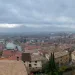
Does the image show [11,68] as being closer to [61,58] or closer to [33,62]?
[33,62]

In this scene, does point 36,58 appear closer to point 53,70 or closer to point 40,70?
point 40,70

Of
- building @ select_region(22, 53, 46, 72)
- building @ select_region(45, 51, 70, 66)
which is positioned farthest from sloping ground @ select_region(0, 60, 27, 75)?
building @ select_region(45, 51, 70, 66)

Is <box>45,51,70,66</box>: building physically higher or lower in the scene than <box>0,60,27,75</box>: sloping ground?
lower

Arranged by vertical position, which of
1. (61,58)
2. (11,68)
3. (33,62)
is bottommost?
(61,58)

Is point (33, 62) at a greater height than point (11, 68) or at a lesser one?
lesser

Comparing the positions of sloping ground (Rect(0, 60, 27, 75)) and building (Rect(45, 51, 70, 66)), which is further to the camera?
building (Rect(45, 51, 70, 66))

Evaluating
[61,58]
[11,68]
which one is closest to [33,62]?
[61,58]

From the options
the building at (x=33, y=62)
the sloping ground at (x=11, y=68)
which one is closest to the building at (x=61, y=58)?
the building at (x=33, y=62)

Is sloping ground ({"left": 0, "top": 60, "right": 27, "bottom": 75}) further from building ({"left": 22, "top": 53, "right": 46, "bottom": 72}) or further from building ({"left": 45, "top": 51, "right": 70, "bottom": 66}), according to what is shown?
building ({"left": 45, "top": 51, "right": 70, "bottom": 66})

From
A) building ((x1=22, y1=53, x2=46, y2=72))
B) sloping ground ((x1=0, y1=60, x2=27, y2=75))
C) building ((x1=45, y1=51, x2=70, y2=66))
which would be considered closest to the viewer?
sloping ground ((x1=0, y1=60, x2=27, y2=75))

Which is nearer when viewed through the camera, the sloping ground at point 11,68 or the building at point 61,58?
the sloping ground at point 11,68

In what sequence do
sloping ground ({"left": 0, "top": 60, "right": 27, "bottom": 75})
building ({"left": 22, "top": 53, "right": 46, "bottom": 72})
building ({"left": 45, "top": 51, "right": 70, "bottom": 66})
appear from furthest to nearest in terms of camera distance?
building ({"left": 45, "top": 51, "right": 70, "bottom": 66}) → building ({"left": 22, "top": 53, "right": 46, "bottom": 72}) → sloping ground ({"left": 0, "top": 60, "right": 27, "bottom": 75})

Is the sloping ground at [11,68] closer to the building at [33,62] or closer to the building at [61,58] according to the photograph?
the building at [33,62]

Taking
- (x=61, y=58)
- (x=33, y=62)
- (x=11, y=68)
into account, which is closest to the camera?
(x=11, y=68)
